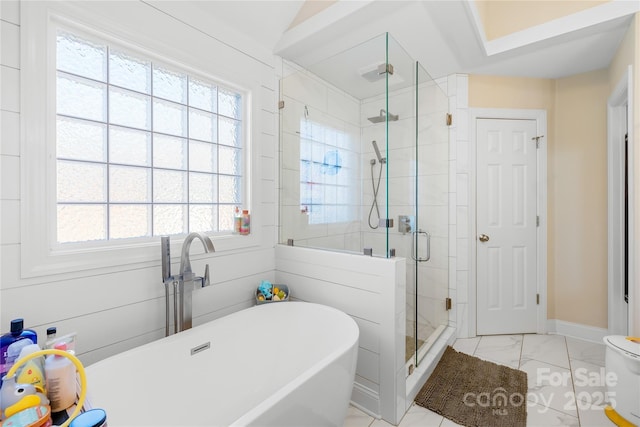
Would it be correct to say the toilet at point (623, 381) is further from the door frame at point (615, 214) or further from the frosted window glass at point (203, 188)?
the frosted window glass at point (203, 188)

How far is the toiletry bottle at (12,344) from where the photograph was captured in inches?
39.3

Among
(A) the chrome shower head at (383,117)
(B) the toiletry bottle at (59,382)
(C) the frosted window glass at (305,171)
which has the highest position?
(A) the chrome shower head at (383,117)

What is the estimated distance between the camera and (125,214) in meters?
1.61

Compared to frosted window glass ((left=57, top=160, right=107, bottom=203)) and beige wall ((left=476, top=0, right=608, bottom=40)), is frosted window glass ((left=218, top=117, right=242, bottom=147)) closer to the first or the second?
frosted window glass ((left=57, top=160, right=107, bottom=203))

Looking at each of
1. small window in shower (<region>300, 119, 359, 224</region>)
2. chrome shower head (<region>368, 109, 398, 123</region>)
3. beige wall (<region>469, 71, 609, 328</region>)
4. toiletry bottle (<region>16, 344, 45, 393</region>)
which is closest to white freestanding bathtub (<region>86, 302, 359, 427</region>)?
toiletry bottle (<region>16, 344, 45, 393</region>)

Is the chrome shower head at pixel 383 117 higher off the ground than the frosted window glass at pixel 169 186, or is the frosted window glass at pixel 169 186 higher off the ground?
the chrome shower head at pixel 383 117

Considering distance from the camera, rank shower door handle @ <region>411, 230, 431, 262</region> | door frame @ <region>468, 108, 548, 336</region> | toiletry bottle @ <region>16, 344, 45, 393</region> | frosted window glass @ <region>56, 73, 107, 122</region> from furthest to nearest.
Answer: door frame @ <region>468, 108, 548, 336</region>, shower door handle @ <region>411, 230, 431, 262</region>, frosted window glass @ <region>56, 73, 107, 122</region>, toiletry bottle @ <region>16, 344, 45, 393</region>

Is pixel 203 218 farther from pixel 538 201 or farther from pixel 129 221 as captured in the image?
pixel 538 201

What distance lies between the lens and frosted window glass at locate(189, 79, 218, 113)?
6.24 feet

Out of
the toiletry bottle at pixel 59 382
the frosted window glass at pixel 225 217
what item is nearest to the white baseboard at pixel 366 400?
the frosted window glass at pixel 225 217

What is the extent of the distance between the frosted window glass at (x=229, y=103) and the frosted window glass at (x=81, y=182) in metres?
0.86

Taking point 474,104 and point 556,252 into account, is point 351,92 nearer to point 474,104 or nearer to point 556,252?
point 474,104

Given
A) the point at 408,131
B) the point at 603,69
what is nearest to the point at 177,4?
the point at 408,131

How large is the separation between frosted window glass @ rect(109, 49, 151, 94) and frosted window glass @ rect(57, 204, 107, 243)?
26.7 inches
